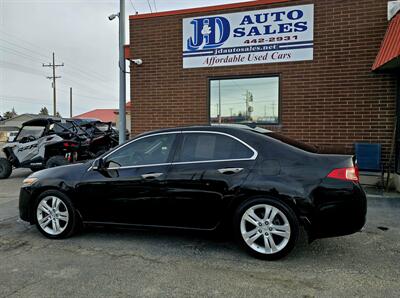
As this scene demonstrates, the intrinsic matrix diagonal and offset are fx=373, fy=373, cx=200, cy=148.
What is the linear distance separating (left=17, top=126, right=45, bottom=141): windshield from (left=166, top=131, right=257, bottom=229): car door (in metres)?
7.79

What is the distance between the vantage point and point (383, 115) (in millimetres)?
8438

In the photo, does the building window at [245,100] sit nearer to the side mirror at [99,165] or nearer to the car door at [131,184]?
the car door at [131,184]

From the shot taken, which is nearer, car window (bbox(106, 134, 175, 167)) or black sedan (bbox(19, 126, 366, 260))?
black sedan (bbox(19, 126, 366, 260))

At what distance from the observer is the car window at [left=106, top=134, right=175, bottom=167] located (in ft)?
15.9

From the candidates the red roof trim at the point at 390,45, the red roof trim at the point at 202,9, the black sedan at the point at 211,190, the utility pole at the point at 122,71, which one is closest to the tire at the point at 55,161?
the utility pole at the point at 122,71

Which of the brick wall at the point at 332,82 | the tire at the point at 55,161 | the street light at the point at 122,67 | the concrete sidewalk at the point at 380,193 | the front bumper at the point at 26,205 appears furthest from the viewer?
the tire at the point at 55,161

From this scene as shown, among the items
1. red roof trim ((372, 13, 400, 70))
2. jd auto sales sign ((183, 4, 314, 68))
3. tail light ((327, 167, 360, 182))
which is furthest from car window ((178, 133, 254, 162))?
jd auto sales sign ((183, 4, 314, 68))

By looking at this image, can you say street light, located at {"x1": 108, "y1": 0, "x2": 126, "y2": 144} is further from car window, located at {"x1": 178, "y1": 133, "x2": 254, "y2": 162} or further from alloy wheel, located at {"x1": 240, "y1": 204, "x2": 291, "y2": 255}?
alloy wheel, located at {"x1": 240, "y1": 204, "x2": 291, "y2": 255}

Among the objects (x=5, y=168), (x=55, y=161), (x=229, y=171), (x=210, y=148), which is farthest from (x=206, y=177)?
(x=5, y=168)

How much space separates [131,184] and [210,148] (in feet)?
3.68

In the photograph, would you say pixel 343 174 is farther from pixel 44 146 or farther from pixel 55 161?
pixel 44 146

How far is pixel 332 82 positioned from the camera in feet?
28.9

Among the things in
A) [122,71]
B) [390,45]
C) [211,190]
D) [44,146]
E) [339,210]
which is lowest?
[339,210]

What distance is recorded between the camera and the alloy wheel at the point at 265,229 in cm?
416
